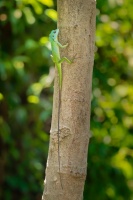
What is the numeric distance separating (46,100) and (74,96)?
2511 mm

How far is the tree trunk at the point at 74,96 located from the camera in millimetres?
1674

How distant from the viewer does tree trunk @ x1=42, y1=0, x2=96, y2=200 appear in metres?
1.67

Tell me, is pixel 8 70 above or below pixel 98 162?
above

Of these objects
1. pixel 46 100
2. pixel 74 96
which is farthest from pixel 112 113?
pixel 74 96

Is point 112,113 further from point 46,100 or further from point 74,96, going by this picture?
point 74,96

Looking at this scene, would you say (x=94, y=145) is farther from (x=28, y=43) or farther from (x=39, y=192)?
(x=39, y=192)

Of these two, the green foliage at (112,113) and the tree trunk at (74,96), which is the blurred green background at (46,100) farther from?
the tree trunk at (74,96)

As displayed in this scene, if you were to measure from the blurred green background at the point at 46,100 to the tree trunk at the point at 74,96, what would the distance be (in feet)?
4.75

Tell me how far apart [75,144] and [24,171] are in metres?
2.92

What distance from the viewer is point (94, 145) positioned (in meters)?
3.75

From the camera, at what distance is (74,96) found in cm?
168

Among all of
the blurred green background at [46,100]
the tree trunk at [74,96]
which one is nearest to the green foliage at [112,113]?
the blurred green background at [46,100]

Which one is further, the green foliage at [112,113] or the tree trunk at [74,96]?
the green foliage at [112,113]

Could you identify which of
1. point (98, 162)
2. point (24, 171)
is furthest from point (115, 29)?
point (24, 171)
